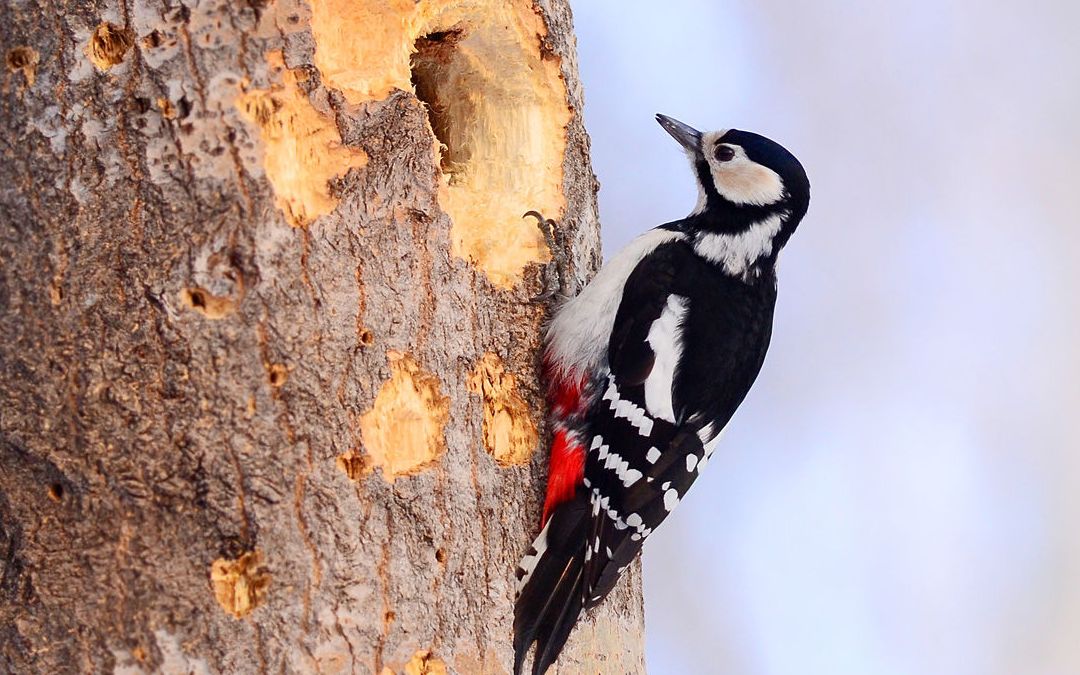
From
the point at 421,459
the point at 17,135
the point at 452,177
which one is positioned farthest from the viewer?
the point at 452,177

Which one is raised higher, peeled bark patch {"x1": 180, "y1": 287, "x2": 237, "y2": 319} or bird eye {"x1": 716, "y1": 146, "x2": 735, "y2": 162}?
bird eye {"x1": 716, "y1": 146, "x2": 735, "y2": 162}

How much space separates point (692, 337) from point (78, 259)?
1473 mm

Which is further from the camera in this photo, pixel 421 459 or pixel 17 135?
pixel 421 459

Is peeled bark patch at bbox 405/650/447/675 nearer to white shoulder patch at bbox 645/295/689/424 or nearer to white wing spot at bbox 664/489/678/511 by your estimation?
white wing spot at bbox 664/489/678/511

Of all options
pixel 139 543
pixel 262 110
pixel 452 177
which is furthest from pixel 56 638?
pixel 452 177

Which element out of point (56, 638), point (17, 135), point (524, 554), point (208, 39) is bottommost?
point (56, 638)

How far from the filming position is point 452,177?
92.4 inches

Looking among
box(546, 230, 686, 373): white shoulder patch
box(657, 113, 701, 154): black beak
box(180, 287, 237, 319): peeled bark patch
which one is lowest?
box(180, 287, 237, 319): peeled bark patch

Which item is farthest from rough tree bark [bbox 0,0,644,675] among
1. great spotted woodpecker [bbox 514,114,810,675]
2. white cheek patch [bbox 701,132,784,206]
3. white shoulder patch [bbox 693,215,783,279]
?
white cheek patch [bbox 701,132,784,206]

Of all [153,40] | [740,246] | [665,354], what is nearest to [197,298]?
[153,40]

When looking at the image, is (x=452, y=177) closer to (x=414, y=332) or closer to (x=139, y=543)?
(x=414, y=332)

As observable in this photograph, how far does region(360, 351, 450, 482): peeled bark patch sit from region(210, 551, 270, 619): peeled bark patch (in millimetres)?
236

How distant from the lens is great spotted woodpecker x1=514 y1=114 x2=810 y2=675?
2.16 meters

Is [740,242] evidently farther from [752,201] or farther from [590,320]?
[590,320]
